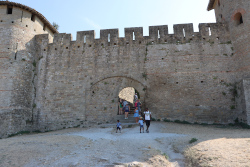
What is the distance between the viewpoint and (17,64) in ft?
38.1

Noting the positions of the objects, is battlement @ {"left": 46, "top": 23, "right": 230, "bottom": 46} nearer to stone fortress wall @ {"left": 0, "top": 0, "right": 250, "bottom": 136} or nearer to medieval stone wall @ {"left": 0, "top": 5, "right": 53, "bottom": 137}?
stone fortress wall @ {"left": 0, "top": 0, "right": 250, "bottom": 136}

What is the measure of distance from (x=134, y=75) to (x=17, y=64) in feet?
23.0

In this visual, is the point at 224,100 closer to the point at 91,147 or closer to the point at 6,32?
the point at 91,147

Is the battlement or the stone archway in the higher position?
the battlement

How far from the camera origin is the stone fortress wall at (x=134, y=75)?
420 inches

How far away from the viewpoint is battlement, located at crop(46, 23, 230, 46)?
463 inches

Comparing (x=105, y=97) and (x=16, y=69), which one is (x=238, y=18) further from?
(x=16, y=69)

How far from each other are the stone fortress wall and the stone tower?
6 cm

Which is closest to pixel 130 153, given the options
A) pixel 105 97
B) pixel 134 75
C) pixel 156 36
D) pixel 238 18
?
pixel 105 97

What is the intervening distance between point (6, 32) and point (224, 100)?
13.3m

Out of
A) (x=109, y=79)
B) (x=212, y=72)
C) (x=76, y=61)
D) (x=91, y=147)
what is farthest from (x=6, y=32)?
(x=212, y=72)

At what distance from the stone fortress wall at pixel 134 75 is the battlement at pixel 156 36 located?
5 centimetres

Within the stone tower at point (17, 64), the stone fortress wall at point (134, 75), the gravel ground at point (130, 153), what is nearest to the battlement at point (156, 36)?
the stone fortress wall at point (134, 75)

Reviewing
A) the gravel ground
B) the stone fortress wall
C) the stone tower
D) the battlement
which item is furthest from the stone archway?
the gravel ground
